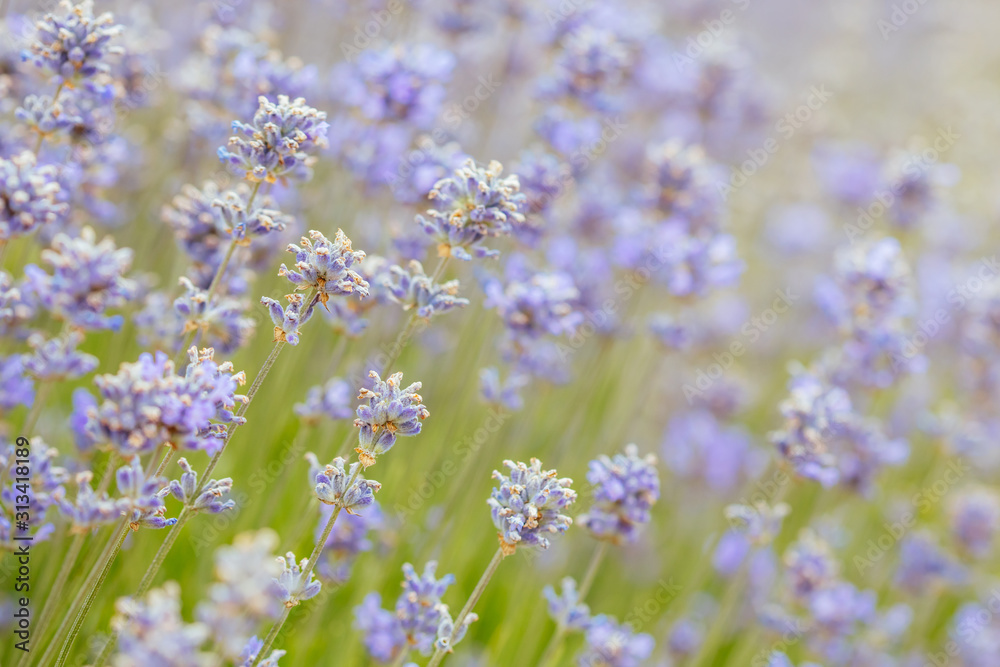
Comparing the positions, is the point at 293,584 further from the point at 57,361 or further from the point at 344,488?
the point at 57,361

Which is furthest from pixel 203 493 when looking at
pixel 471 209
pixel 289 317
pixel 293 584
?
pixel 471 209

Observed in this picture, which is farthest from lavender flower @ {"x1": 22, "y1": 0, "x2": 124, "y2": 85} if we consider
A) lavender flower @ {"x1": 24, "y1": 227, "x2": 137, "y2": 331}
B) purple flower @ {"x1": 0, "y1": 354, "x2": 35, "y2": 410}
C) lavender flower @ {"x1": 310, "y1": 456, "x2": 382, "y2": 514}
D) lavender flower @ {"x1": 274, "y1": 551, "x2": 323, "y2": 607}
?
lavender flower @ {"x1": 274, "y1": 551, "x2": 323, "y2": 607}

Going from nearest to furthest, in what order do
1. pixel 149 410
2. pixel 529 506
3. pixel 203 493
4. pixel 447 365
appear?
1. pixel 149 410
2. pixel 203 493
3. pixel 529 506
4. pixel 447 365

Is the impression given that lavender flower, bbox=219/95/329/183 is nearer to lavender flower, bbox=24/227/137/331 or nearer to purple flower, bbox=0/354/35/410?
lavender flower, bbox=24/227/137/331

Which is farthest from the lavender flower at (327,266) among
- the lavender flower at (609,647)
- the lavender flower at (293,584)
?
the lavender flower at (609,647)

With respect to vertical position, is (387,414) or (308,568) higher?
(387,414)
